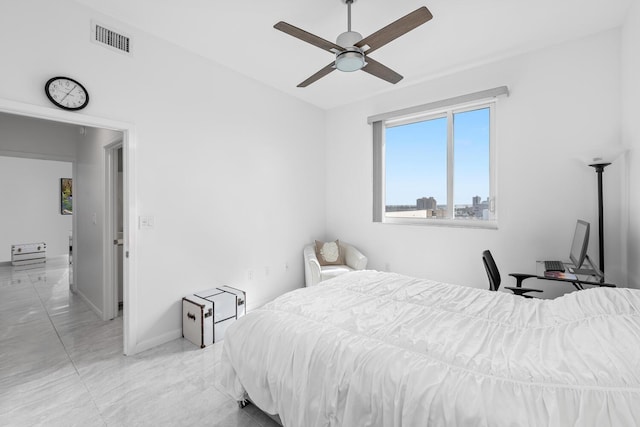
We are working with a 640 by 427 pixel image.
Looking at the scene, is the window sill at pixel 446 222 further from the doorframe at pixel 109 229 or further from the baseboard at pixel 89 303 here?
the baseboard at pixel 89 303

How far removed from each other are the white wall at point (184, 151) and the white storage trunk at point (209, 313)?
0.47 ft

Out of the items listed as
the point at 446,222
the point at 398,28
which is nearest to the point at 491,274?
the point at 446,222

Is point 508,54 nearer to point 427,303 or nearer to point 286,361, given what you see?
point 427,303

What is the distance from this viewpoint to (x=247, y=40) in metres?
2.74

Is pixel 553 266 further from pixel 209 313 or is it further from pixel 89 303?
pixel 89 303

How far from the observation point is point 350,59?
2141 mm

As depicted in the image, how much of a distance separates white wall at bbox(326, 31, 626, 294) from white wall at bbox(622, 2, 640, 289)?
16 centimetres

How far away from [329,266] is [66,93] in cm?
322

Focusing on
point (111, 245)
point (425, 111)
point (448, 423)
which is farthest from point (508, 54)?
point (111, 245)

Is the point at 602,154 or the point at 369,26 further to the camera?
the point at 369,26

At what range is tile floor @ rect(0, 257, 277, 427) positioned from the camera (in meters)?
1.79

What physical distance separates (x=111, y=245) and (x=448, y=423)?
374 centimetres

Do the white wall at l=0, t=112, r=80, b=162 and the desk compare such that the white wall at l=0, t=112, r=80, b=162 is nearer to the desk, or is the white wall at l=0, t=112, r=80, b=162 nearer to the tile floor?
the tile floor

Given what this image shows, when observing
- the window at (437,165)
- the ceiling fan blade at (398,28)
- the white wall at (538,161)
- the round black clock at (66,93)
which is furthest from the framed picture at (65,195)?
the ceiling fan blade at (398,28)
